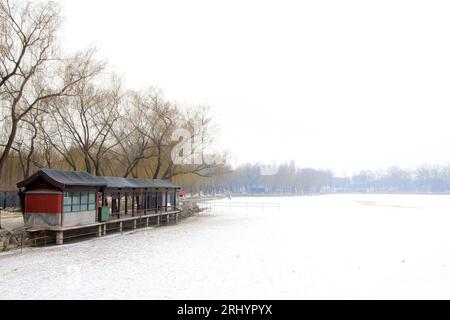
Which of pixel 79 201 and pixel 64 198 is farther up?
pixel 64 198

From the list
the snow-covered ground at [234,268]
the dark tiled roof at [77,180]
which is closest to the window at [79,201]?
the dark tiled roof at [77,180]

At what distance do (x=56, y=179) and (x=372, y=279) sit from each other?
1761 centimetres

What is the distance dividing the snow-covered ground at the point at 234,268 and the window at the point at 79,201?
228 cm

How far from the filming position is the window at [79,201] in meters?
23.3

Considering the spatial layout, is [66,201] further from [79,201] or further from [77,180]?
[77,180]

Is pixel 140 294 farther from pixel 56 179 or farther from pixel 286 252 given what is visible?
pixel 56 179

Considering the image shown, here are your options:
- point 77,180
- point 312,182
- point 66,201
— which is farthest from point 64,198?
point 312,182

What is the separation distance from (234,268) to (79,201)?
1302cm

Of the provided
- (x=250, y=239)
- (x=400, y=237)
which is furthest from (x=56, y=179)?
(x=400, y=237)

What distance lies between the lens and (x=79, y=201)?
24578mm

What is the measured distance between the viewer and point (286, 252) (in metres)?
20.0

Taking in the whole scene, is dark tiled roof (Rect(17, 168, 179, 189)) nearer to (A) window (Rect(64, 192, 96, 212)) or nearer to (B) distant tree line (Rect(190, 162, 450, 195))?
(A) window (Rect(64, 192, 96, 212))

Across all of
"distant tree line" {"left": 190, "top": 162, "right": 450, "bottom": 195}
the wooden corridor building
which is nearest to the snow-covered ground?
the wooden corridor building
